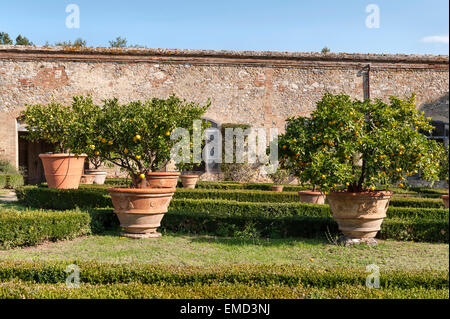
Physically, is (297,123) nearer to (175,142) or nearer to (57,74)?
(175,142)

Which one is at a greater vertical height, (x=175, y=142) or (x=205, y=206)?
(x=175, y=142)

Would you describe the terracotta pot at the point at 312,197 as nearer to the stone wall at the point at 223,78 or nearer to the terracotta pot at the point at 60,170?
the terracotta pot at the point at 60,170

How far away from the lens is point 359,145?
206 inches

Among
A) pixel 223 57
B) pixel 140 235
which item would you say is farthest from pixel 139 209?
pixel 223 57

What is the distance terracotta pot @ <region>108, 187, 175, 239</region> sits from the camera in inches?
228

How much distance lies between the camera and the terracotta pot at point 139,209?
580cm

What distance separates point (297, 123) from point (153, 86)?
9.85 metres

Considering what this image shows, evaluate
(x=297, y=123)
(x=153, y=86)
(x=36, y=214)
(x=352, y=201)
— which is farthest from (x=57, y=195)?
(x=153, y=86)

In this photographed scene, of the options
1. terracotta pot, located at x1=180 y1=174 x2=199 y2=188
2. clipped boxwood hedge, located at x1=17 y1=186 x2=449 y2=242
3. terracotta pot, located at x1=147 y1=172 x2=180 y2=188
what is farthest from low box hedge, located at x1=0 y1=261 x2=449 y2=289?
terracotta pot, located at x1=180 y1=174 x2=199 y2=188

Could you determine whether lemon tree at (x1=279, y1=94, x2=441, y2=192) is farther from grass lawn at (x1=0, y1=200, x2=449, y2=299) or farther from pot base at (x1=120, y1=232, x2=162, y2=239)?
pot base at (x1=120, y1=232, x2=162, y2=239)

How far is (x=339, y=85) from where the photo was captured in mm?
15250

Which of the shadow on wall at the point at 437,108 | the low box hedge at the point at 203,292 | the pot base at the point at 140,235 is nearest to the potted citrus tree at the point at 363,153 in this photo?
the low box hedge at the point at 203,292

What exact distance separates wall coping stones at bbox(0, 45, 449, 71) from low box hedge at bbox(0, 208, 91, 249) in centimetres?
972

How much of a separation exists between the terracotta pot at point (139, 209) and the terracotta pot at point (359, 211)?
7.63 ft
